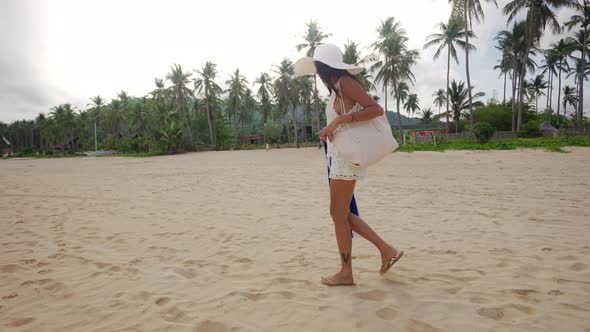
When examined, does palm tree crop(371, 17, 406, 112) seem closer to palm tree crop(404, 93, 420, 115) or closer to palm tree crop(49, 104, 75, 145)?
palm tree crop(404, 93, 420, 115)

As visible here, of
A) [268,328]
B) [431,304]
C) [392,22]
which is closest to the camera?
[268,328]

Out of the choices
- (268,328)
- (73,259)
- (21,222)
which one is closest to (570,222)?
(268,328)

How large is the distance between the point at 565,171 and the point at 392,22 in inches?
1165

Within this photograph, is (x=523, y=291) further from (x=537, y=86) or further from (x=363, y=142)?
(x=537, y=86)

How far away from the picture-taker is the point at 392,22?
3278cm

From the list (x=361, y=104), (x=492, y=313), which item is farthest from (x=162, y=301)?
(x=492, y=313)

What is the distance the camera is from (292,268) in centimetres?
250

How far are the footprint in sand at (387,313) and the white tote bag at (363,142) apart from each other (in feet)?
2.71

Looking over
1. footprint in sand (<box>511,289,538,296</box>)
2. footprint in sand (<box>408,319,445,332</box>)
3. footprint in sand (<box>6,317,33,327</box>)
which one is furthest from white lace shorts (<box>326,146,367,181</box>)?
footprint in sand (<box>6,317,33,327</box>)

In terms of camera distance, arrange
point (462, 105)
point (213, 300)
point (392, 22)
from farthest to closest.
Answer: point (462, 105) < point (392, 22) < point (213, 300)

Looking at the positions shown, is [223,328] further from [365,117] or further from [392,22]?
[392,22]

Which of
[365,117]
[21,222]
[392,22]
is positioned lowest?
[21,222]

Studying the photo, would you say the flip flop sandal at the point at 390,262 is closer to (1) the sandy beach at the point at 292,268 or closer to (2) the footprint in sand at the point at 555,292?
(1) the sandy beach at the point at 292,268

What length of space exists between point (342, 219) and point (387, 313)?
0.61 m
